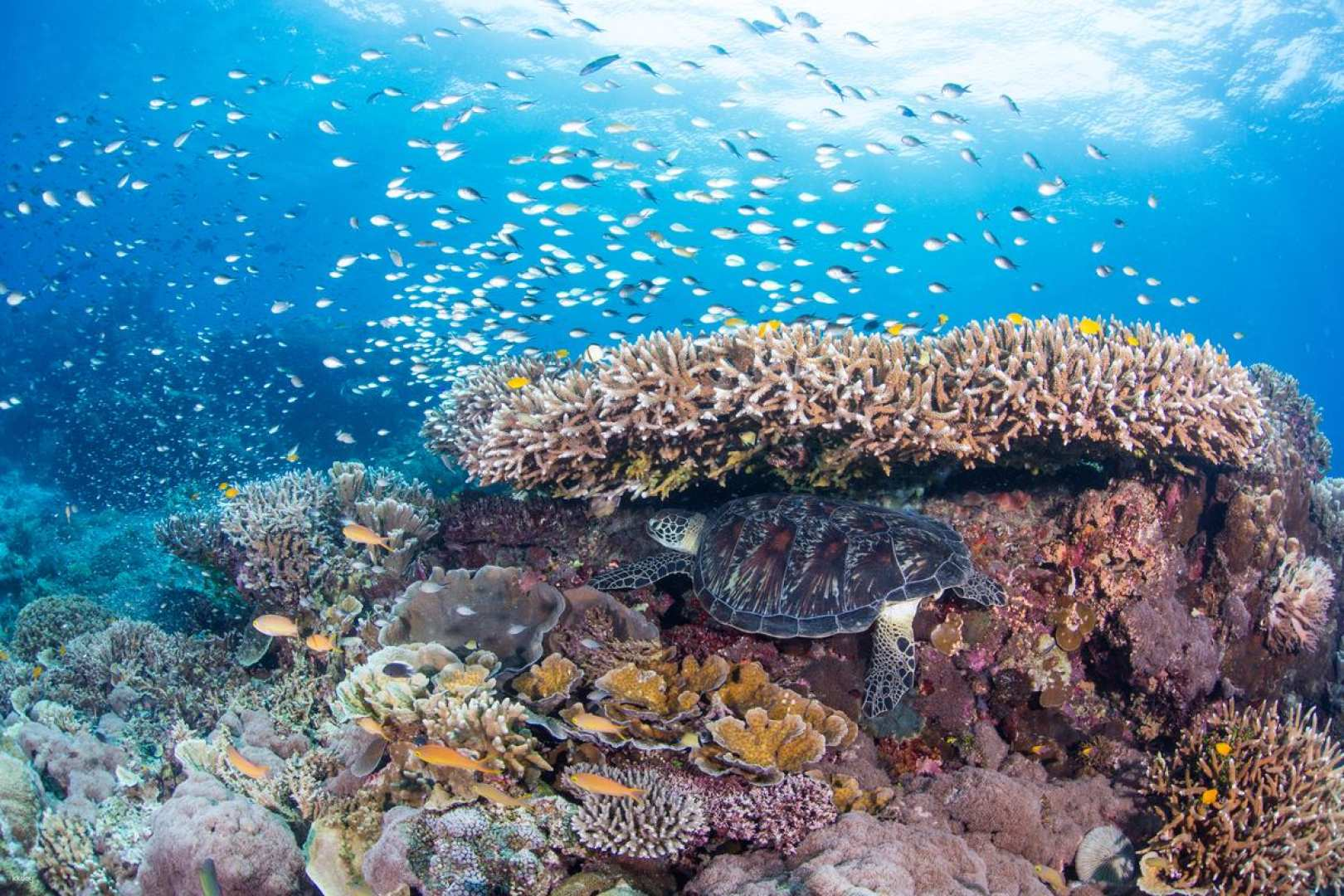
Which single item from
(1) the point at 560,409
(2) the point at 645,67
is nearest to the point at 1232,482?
(1) the point at 560,409

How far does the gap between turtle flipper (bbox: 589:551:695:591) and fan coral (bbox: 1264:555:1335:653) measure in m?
5.34

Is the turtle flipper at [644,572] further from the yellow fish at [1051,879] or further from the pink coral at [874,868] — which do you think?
the yellow fish at [1051,879]

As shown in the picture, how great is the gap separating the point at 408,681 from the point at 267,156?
6790 centimetres

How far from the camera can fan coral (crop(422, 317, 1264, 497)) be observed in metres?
5.20

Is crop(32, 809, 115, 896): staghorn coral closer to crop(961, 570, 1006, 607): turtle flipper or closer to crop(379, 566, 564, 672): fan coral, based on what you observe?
crop(379, 566, 564, 672): fan coral

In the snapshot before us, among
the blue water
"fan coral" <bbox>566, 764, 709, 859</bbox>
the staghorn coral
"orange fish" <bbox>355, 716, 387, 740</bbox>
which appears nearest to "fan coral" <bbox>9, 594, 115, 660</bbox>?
the staghorn coral

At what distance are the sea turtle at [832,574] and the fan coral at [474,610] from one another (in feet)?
1.94

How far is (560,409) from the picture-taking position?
5867 millimetres

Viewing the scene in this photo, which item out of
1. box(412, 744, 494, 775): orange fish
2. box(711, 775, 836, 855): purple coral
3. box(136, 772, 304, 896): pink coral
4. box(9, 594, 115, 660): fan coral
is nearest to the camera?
box(412, 744, 494, 775): orange fish

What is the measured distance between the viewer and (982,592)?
4.85 metres

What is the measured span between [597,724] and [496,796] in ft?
2.09

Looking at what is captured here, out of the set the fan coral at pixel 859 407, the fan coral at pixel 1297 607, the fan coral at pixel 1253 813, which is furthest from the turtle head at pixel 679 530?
the fan coral at pixel 1297 607

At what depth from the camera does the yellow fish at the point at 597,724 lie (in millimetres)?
3518

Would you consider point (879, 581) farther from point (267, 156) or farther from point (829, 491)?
point (267, 156)
